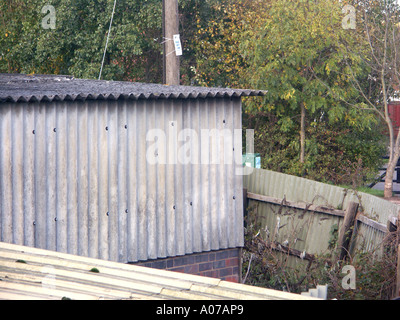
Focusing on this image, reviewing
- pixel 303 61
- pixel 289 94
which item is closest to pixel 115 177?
pixel 289 94

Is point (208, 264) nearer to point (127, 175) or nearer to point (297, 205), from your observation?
point (127, 175)

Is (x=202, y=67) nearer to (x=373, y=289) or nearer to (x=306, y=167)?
(x=306, y=167)

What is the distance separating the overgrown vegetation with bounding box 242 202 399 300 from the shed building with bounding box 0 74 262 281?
3.05ft

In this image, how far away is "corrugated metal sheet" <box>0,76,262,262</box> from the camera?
7465 millimetres

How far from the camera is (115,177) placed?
8109 mm

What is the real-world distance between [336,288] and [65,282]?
198 inches

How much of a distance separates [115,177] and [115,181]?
0.05 metres

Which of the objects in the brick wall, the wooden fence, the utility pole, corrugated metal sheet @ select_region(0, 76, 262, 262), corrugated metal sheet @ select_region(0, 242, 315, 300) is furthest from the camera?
the utility pole

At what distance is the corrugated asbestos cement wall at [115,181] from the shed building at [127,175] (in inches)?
0.5

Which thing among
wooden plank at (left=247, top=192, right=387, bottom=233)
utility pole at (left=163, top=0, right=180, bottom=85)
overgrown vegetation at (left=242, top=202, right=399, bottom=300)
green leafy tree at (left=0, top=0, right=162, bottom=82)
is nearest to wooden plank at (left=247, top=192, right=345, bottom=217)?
wooden plank at (left=247, top=192, right=387, bottom=233)

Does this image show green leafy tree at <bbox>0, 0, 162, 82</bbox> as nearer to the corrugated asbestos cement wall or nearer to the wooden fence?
the wooden fence

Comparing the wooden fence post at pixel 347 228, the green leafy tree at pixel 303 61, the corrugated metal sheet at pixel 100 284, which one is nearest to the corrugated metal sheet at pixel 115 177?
the wooden fence post at pixel 347 228

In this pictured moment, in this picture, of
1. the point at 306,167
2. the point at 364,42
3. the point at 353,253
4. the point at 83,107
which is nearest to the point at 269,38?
the point at 364,42

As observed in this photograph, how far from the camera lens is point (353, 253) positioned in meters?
9.40
